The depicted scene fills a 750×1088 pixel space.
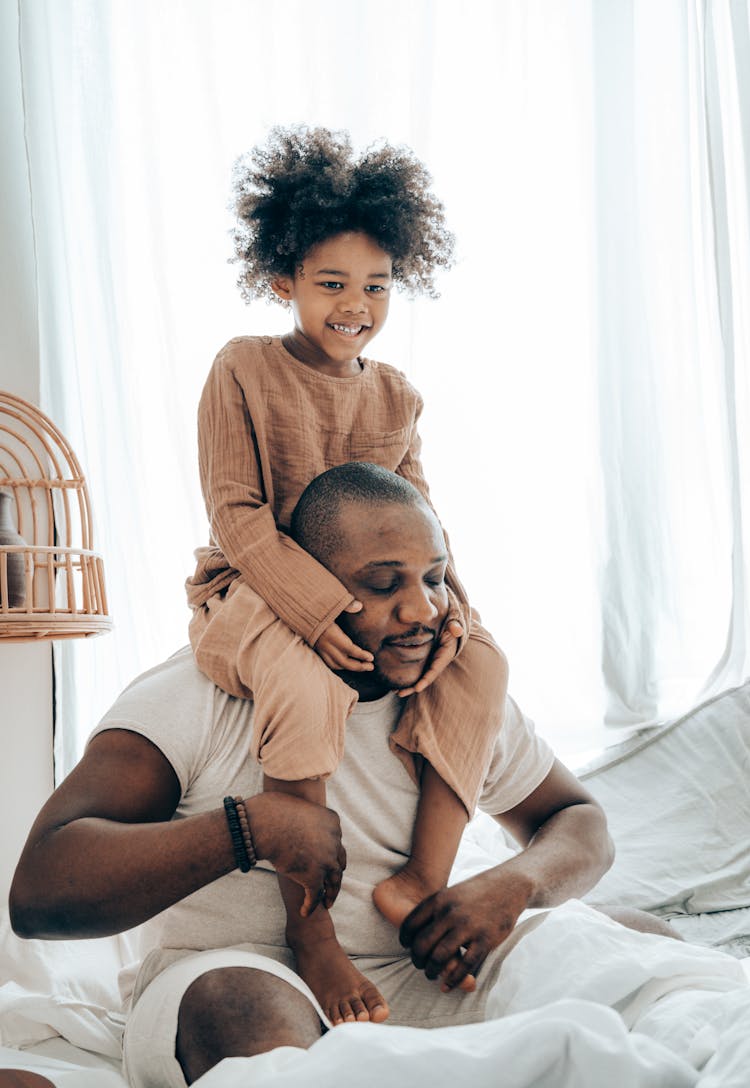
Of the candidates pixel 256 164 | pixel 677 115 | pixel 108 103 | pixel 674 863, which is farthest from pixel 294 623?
pixel 677 115

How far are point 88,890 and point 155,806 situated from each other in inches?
5.0

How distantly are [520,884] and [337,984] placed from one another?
0.88ft

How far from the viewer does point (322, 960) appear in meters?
1.13

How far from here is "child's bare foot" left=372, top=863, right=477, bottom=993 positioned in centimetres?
123

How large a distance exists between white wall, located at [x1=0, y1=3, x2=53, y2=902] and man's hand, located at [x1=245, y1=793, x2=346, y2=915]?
1435 mm

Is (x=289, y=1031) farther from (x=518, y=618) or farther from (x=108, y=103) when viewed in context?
(x=108, y=103)

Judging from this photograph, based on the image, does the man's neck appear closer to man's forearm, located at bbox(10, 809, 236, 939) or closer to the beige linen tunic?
the beige linen tunic

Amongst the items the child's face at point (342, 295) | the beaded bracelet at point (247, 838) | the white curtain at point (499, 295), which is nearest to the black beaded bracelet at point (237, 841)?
the beaded bracelet at point (247, 838)

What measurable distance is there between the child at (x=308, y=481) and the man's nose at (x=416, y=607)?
0.11 feet

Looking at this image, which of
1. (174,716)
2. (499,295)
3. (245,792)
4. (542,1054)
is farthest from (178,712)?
(499,295)

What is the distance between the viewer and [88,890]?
3.56 ft

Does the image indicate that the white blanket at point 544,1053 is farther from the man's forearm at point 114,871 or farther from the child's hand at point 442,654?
the child's hand at point 442,654

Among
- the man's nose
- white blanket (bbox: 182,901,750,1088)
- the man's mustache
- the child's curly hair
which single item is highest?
the child's curly hair

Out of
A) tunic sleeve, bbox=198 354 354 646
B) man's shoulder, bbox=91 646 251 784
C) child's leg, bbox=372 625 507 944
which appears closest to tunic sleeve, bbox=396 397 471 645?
child's leg, bbox=372 625 507 944
